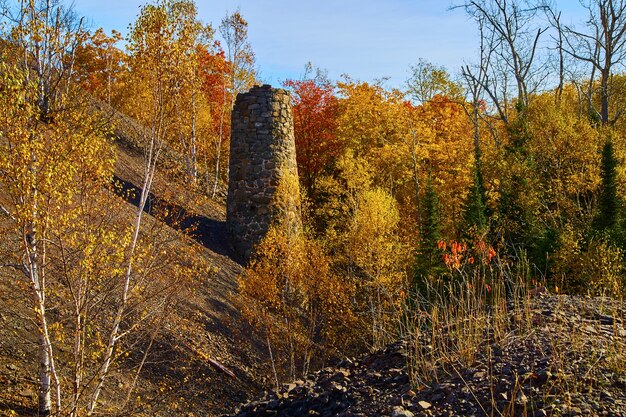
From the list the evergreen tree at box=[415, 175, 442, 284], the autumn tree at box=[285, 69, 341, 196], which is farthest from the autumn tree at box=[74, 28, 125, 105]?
the evergreen tree at box=[415, 175, 442, 284]

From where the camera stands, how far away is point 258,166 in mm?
23875

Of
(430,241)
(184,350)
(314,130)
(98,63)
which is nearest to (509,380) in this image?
(184,350)

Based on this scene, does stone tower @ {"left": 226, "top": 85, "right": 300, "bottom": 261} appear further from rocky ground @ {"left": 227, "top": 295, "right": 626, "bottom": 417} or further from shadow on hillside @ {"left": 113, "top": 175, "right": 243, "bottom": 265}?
rocky ground @ {"left": 227, "top": 295, "right": 626, "bottom": 417}

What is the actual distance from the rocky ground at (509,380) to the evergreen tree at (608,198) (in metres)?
16.3

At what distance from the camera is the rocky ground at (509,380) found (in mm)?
5676

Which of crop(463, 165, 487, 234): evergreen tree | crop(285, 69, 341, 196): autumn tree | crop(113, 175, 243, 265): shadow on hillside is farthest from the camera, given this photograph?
crop(285, 69, 341, 196): autumn tree

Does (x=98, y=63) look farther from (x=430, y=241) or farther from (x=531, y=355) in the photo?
(x=531, y=355)

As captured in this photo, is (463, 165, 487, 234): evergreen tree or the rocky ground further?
(463, 165, 487, 234): evergreen tree

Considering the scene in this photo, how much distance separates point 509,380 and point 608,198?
758 inches

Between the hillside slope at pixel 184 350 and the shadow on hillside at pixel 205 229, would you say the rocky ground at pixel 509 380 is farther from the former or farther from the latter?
the shadow on hillside at pixel 205 229

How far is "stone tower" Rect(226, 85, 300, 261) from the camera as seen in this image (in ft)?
78.4

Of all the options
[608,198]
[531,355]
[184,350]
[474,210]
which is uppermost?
[608,198]

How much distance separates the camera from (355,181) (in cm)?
2923

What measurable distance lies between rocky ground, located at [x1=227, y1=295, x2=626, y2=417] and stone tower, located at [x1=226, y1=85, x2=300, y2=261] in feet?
52.0
